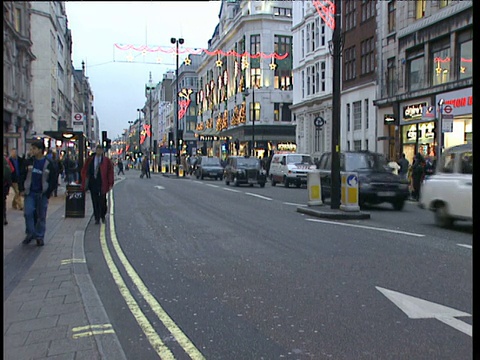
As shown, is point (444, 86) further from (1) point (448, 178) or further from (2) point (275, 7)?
(2) point (275, 7)

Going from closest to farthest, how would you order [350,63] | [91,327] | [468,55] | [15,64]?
[15,64], [468,55], [91,327], [350,63]

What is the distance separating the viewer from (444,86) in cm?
2184

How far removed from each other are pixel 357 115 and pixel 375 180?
23.3 m

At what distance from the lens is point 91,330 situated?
4.36 metres

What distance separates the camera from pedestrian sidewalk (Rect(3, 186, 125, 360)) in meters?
3.92

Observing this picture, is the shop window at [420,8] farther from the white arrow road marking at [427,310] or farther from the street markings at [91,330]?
the street markings at [91,330]

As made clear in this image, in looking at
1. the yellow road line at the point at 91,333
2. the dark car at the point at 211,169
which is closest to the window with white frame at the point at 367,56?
the dark car at the point at 211,169

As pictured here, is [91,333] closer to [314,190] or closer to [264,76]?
[314,190]

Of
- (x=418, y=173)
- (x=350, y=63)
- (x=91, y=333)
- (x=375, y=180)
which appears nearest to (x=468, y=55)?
(x=91, y=333)

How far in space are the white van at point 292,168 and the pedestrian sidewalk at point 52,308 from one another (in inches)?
757

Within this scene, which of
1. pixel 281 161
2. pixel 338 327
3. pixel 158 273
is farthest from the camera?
pixel 281 161

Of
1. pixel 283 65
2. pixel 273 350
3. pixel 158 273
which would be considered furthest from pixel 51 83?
pixel 283 65

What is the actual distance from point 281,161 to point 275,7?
35.0 meters

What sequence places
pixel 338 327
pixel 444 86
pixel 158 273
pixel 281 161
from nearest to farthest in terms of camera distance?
pixel 338 327
pixel 158 273
pixel 444 86
pixel 281 161
